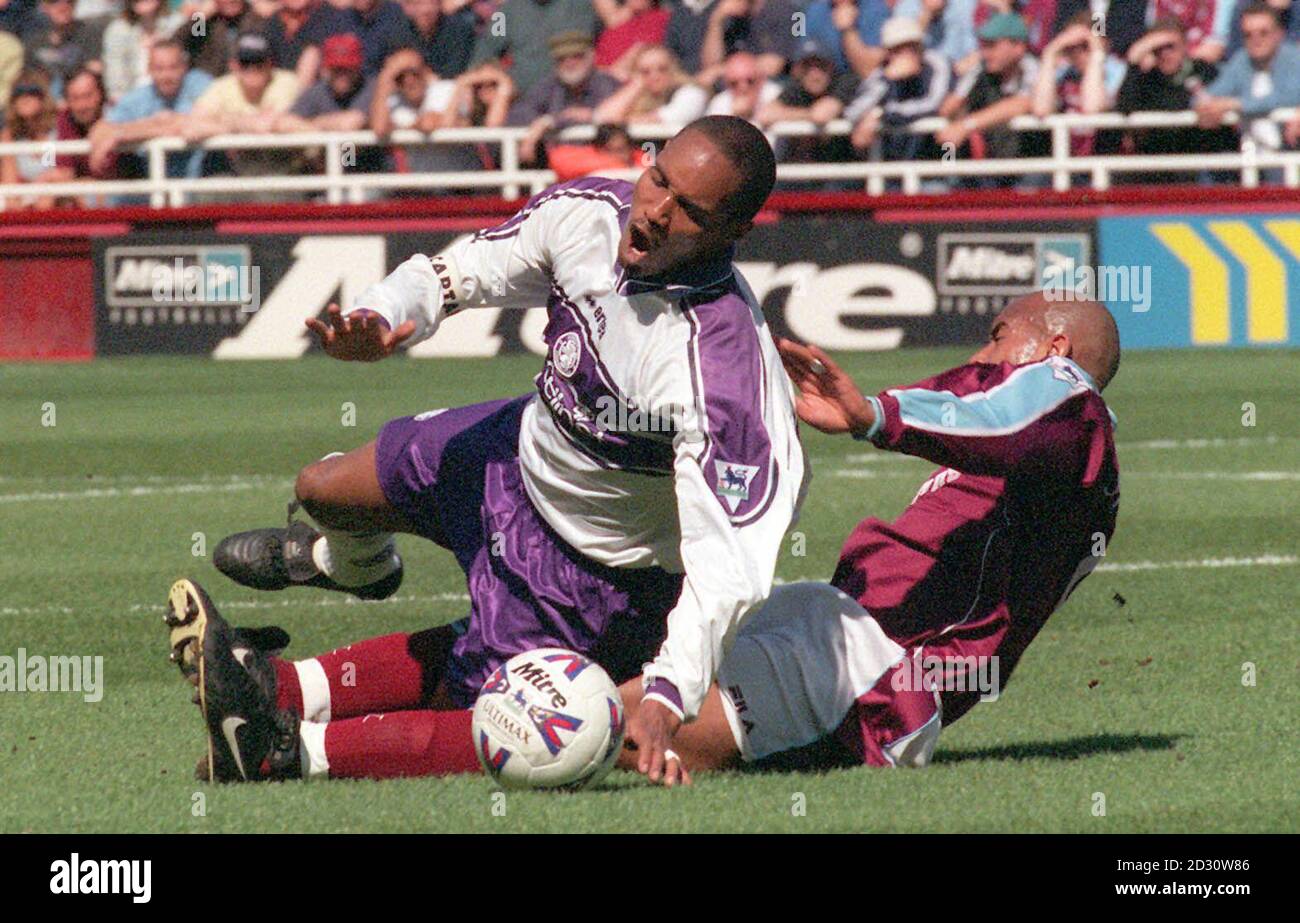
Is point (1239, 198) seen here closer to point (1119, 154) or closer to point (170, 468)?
point (1119, 154)

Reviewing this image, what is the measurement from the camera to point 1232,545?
9703 mm

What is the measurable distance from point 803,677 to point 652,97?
13301 millimetres

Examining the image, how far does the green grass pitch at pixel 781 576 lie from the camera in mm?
5109

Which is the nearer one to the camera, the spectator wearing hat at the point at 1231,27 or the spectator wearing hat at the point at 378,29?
the spectator wearing hat at the point at 1231,27

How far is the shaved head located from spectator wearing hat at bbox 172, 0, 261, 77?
15635 mm

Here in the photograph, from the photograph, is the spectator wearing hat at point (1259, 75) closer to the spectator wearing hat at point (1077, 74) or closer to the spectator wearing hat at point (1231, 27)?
the spectator wearing hat at point (1231, 27)

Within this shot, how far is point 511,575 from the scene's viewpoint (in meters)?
5.71

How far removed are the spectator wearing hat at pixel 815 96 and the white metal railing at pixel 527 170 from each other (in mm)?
109

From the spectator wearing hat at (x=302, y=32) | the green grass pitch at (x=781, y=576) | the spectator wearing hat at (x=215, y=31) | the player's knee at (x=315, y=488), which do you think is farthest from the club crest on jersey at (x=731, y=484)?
the spectator wearing hat at (x=215, y=31)

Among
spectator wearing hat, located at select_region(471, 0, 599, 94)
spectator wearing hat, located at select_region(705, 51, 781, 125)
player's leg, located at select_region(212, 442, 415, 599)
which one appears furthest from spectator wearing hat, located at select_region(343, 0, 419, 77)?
player's leg, located at select_region(212, 442, 415, 599)

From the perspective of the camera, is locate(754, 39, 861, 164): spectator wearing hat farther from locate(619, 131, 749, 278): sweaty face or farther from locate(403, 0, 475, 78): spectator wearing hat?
locate(619, 131, 749, 278): sweaty face

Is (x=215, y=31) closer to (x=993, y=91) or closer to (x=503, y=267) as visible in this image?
(x=993, y=91)

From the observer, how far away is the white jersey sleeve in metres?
5.64

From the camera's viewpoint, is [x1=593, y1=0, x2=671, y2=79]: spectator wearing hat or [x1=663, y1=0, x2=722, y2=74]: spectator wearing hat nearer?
[x1=663, y1=0, x2=722, y2=74]: spectator wearing hat
